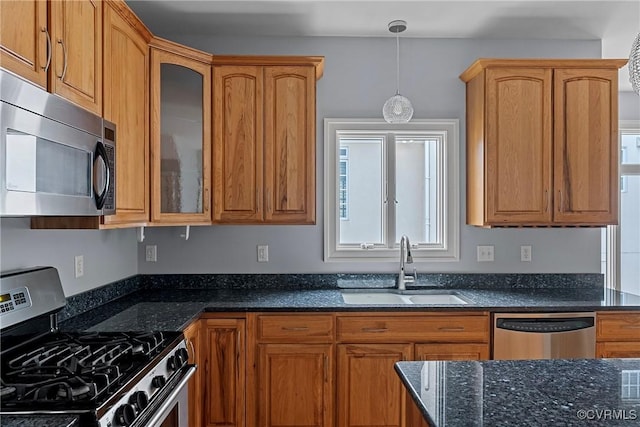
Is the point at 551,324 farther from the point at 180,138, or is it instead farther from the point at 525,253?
the point at 180,138

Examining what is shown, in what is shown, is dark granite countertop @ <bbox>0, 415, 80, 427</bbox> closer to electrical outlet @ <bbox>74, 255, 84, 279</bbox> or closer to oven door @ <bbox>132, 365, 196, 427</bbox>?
oven door @ <bbox>132, 365, 196, 427</bbox>

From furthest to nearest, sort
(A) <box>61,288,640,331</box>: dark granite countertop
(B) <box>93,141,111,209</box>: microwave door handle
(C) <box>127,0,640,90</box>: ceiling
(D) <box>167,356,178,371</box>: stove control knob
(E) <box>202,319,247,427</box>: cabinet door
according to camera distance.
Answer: (C) <box>127,0,640,90</box>: ceiling → (E) <box>202,319,247,427</box>: cabinet door → (A) <box>61,288,640,331</box>: dark granite countertop → (D) <box>167,356,178,371</box>: stove control knob → (B) <box>93,141,111,209</box>: microwave door handle

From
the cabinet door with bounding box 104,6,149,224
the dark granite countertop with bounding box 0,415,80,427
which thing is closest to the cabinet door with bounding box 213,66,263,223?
the cabinet door with bounding box 104,6,149,224

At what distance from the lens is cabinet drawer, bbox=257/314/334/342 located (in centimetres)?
250

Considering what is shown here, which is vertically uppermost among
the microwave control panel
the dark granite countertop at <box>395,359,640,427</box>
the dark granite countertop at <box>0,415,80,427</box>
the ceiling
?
the ceiling

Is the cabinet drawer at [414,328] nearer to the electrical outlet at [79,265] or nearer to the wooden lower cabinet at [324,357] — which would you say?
the wooden lower cabinet at [324,357]

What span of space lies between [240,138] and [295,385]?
147cm

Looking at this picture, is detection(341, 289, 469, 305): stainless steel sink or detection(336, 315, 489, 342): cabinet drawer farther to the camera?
detection(341, 289, 469, 305): stainless steel sink

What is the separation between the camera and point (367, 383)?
2520 mm

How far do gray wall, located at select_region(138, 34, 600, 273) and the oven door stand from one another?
1.25m

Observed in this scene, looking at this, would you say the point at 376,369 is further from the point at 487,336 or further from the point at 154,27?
the point at 154,27

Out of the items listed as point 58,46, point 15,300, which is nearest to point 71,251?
point 15,300

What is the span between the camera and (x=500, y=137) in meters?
2.80

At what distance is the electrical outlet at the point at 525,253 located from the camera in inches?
124
